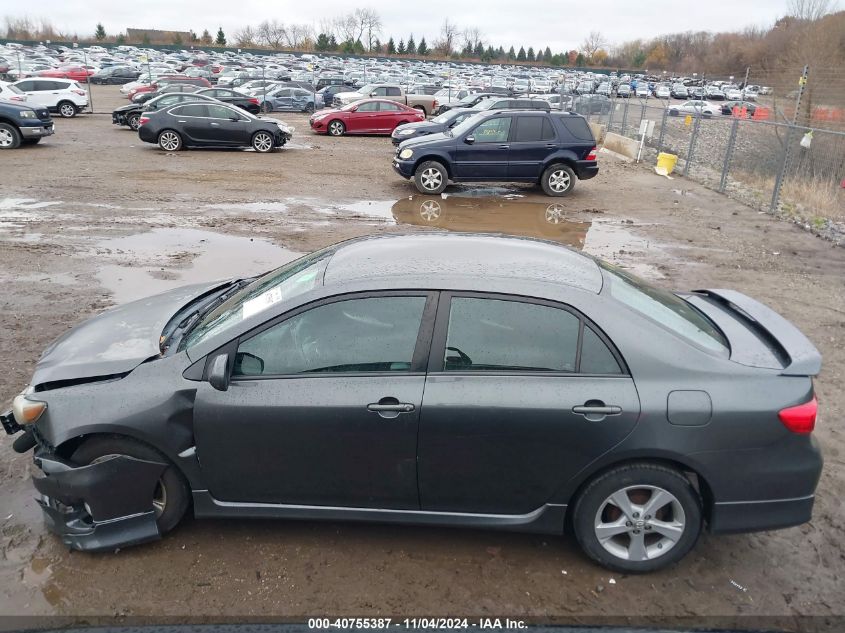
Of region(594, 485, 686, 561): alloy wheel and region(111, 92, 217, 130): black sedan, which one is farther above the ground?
region(111, 92, 217, 130): black sedan

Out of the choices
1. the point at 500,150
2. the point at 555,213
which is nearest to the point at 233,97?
the point at 500,150

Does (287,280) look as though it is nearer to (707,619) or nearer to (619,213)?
(707,619)

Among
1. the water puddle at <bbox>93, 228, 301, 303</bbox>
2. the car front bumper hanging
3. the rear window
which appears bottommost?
the water puddle at <bbox>93, 228, 301, 303</bbox>

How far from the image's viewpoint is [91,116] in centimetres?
2842

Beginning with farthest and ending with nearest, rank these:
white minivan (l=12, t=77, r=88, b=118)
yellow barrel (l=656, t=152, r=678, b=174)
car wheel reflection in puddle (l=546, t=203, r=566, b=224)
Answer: white minivan (l=12, t=77, r=88, b=118) < yellow barrel (l=656, t=152, r=678, b=174) < car wheel reflection in puddle (l=546, t=203, r=566, b=224)

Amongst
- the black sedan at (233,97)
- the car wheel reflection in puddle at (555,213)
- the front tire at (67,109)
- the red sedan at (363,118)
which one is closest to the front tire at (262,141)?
the red sedan at (363,118)

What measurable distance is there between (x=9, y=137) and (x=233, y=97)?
10633mm

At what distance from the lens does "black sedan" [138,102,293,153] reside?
19.3 m

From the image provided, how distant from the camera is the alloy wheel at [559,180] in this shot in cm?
1489

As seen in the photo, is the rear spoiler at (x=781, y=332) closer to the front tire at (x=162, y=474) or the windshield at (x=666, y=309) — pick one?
the windshield at (x=666, y=309)

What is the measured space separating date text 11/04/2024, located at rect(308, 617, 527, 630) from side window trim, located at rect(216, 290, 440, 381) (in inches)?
47.3

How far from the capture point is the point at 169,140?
19.6 meters

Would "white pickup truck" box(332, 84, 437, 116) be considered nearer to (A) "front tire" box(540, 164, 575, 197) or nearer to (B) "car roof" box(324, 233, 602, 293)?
(A) "front tire" box(540, 164, 575, 197)

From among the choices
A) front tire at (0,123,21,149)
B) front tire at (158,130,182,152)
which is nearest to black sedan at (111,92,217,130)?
front tire at (158,130,182,152)
